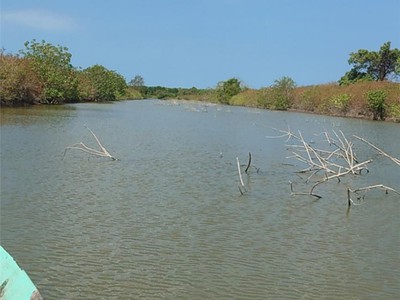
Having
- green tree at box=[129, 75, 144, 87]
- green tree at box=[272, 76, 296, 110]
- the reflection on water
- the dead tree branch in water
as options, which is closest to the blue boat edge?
the reflection on water

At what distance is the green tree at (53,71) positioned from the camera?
4472 cm

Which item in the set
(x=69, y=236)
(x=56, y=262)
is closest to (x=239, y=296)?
(x=56, y=262)

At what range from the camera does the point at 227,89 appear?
7788 cm

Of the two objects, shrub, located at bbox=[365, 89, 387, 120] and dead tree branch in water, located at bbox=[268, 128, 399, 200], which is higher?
shrub, located at bbox=[365, 89, 387, 120]

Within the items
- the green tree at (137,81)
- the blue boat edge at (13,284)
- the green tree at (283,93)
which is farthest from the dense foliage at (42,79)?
the green tree at (137,81)

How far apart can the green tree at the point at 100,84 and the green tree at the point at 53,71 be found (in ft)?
29.0

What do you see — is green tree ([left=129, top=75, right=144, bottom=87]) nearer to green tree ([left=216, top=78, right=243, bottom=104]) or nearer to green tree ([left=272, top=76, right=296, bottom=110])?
green tree ([left=216, top=78, right=243, bottom=104])

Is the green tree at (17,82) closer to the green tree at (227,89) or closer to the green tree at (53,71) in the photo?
the green tree at (53,71)

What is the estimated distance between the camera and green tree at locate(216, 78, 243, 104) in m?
77.3

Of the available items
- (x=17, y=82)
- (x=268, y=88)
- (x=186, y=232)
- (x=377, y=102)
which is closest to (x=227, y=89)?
(x=268, y=88)

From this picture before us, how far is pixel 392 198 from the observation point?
36.9 feet

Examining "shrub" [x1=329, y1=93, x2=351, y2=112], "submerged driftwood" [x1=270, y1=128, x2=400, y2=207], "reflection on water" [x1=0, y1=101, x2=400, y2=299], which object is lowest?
"reflection on water" [x1=0, y1=101, x2=400, y2=299]

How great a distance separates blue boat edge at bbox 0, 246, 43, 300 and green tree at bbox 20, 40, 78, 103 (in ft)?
137

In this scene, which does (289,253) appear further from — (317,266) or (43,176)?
(43,176)
